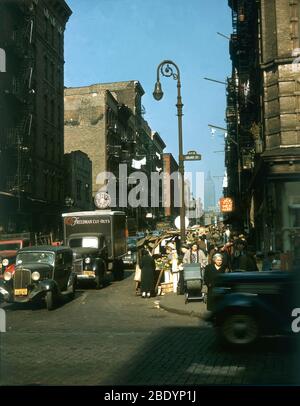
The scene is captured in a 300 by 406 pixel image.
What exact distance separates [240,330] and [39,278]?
870 centimetres

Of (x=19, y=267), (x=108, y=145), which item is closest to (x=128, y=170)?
→ (x=108, y=145)

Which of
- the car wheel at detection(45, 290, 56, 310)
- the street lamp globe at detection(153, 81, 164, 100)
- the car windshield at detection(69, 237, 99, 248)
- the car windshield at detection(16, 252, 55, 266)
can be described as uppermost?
the street lamp globe at detection(153, 81, 164, 100)

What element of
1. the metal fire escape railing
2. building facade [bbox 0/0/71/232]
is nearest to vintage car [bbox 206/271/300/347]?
building facade [bbox 0/0/71/232]

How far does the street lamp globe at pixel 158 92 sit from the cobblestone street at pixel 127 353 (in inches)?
331

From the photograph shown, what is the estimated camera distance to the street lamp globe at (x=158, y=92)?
1995 centimetres

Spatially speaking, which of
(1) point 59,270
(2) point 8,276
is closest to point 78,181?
(1) point 59,270

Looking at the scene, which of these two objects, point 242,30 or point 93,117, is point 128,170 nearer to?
point 93,117

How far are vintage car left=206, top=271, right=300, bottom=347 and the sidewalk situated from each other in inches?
171

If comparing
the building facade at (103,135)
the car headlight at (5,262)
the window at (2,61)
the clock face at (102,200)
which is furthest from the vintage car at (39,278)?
the building facade at (103,135)

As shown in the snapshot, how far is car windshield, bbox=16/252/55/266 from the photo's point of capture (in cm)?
1716

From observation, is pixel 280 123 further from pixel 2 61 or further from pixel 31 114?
pixel 31 114

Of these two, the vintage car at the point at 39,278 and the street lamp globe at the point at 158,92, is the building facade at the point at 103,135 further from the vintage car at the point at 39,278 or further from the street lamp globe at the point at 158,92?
the vintage car at the point at 39,278

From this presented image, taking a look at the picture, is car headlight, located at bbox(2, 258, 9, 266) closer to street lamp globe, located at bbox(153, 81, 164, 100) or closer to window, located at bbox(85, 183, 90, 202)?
street lamp globe, located at bbox(153, 81, 164, 100)

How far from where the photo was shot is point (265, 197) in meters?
25.8
